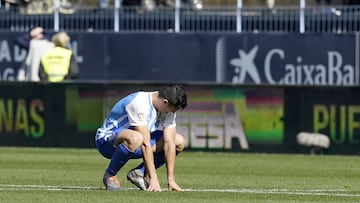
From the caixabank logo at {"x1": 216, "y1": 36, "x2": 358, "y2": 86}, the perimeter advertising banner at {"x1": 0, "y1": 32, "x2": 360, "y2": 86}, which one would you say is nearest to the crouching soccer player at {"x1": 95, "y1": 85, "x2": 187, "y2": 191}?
the perimeter advertising banner at {"x1": 0, "y1": 32, "x2": 360, "y2": 86}

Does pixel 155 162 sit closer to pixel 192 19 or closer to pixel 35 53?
pixel 35 53

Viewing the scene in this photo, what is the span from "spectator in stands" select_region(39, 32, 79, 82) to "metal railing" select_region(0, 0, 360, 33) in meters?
4.80

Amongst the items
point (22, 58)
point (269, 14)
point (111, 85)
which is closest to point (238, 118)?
point (111, 85)

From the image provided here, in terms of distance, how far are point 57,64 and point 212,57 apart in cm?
597

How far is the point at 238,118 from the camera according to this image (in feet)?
71.3

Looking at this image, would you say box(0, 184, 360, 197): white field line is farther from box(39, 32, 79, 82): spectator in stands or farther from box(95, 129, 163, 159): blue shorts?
box(39, 32, 79, 82): spectator in stands

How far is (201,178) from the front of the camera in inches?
629

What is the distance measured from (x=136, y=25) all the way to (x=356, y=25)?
5057 mm

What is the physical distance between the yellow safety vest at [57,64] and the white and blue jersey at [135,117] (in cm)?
1134

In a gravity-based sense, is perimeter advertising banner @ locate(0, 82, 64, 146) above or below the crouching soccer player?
below

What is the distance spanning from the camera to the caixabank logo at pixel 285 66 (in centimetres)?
2912

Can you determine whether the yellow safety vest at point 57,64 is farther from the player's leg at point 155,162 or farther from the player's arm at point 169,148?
the player's arm at point 169,148

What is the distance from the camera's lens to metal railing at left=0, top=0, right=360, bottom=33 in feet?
95.6

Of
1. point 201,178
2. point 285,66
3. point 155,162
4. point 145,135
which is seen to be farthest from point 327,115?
point 145,135
